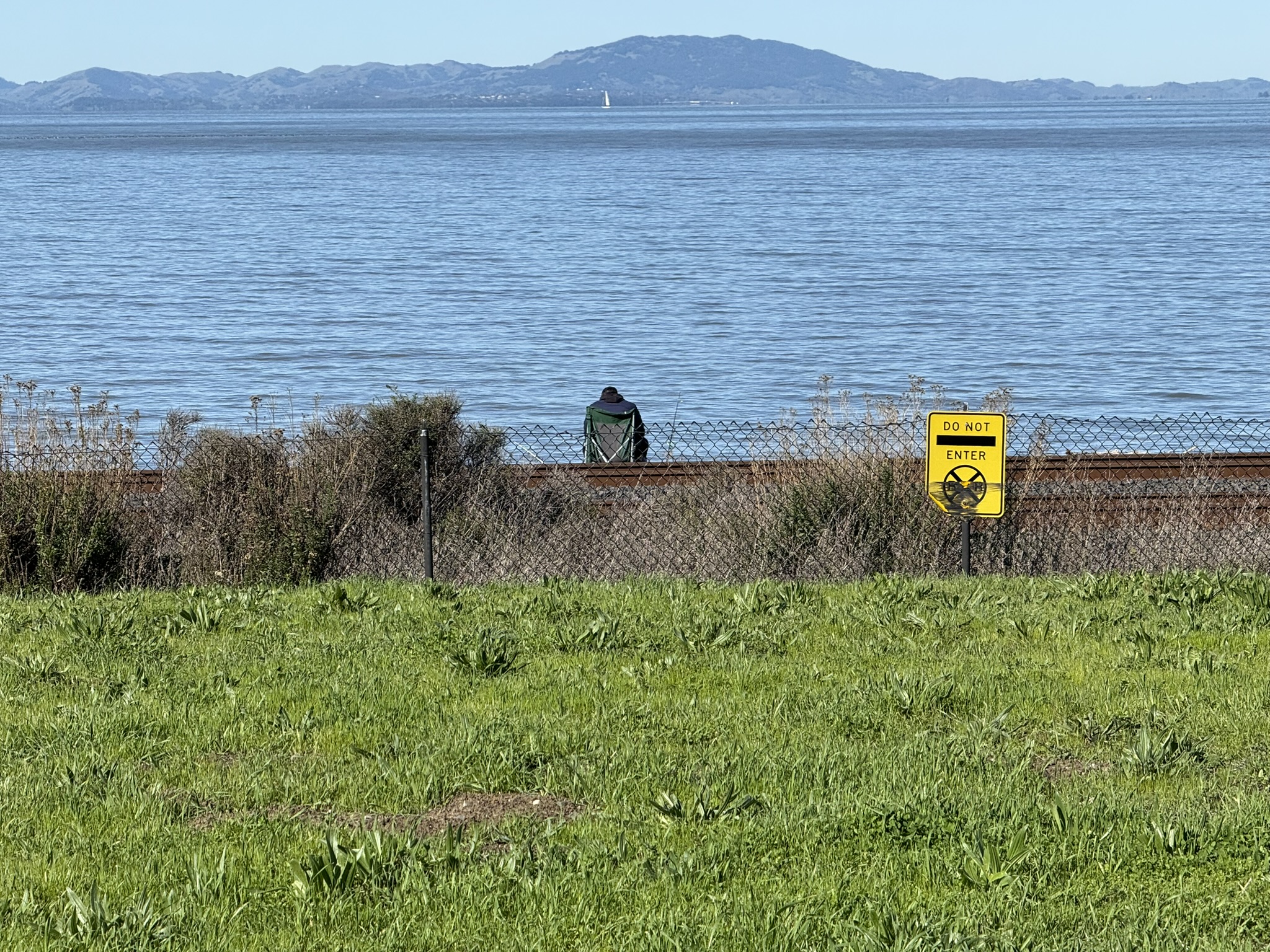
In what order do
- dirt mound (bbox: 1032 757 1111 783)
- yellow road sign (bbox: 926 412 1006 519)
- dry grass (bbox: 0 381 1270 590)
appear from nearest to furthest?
dirt mound (bbox: 1032 757 1111 783) → yellow road sign (bbox: 926 412 1006 519) → dry grass (bbox: 0 381 1270 590)

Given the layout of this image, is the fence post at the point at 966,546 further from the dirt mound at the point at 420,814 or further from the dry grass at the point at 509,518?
the dirt mound at the point at 420,814

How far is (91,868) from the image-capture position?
17.8 feet

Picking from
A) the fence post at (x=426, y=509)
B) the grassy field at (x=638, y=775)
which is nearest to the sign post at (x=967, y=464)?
the grassy field at (x=638, y=775)

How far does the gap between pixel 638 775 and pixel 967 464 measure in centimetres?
573

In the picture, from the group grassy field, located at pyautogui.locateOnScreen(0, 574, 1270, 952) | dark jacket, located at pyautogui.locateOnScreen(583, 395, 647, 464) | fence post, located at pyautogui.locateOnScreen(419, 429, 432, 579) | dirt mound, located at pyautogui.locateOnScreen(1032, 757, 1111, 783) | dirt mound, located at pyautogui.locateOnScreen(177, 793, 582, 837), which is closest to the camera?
grassy field, located at pyautogui.locateOnScreen(0, 574, 1270, 952)

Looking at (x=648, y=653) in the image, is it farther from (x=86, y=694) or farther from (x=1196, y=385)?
(x=1196, y=385)

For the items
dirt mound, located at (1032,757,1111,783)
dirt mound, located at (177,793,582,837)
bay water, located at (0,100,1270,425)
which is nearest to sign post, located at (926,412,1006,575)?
dirt mound, located at (1032,757,1111,783)

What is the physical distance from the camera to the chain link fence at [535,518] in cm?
1268

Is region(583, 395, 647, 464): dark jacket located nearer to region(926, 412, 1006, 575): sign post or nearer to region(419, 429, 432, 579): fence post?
region(419, 429, 432, 579): fence post

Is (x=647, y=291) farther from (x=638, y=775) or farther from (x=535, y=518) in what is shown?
(x=638, y=775)

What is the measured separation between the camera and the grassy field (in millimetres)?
5090

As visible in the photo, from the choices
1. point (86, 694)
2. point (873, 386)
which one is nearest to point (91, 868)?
point (86, 694)

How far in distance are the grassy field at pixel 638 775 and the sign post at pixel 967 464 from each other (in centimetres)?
186

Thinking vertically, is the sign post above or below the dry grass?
above
